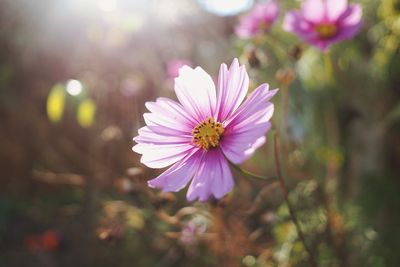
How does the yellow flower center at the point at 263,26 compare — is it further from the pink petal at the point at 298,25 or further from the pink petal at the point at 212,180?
the pink petal at the point at 212,180

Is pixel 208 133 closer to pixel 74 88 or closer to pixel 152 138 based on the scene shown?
pixel 152 138

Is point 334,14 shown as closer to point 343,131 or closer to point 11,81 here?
point 343,131

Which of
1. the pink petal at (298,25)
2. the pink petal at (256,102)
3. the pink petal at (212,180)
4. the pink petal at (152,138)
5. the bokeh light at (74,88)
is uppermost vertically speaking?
the bokeh light at (74,88)

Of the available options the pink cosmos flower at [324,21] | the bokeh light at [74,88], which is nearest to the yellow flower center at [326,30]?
the pink cosmos flower at [324,21]

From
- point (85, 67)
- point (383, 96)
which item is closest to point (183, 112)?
point (383, 96)

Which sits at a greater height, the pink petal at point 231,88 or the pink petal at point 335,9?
the pink petal at point 335,9

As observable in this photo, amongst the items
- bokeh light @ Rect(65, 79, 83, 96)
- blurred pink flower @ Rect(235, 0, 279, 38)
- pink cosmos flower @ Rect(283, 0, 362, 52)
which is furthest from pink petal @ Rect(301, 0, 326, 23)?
bokeh light @ Rect(65, 79, 83, 96)

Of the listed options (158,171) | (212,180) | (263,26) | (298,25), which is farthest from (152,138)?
(158,171)
